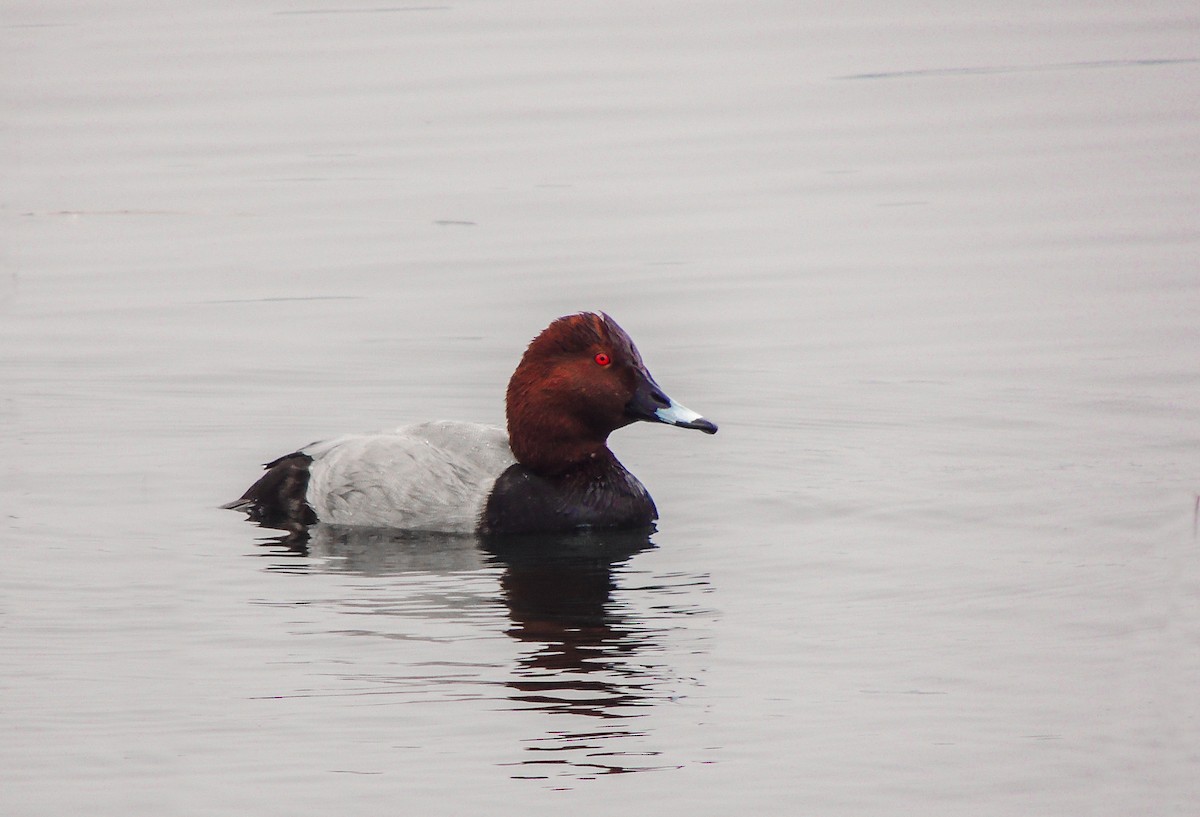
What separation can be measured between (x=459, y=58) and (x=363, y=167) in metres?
5.60

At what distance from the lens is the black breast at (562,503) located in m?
9.58

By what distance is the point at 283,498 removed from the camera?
390 inches

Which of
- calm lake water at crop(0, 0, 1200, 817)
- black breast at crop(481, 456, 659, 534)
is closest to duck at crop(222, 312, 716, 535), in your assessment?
black breast at crop(481, 456, 659, 534)

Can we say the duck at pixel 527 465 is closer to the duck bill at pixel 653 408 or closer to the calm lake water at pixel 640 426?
the duck bill at pixel 653 408

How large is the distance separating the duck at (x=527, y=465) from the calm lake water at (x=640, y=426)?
225 mm

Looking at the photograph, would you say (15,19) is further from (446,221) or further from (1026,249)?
(1026,249)

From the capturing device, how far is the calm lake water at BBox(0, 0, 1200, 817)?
6.69 meters

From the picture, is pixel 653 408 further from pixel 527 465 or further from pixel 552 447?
pixel 527 465

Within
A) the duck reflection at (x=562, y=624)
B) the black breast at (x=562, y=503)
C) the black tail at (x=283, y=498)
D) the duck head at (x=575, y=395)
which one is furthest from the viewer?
the black tail at (x=283, y=498)

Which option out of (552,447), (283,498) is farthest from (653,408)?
(283,498)

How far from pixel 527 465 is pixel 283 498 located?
1.20 m

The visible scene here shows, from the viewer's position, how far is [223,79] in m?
22.1

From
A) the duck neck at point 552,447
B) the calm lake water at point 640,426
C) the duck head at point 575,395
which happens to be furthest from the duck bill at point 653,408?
the calm lake water at point 640,426

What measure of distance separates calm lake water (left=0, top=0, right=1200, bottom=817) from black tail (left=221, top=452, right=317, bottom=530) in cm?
21
